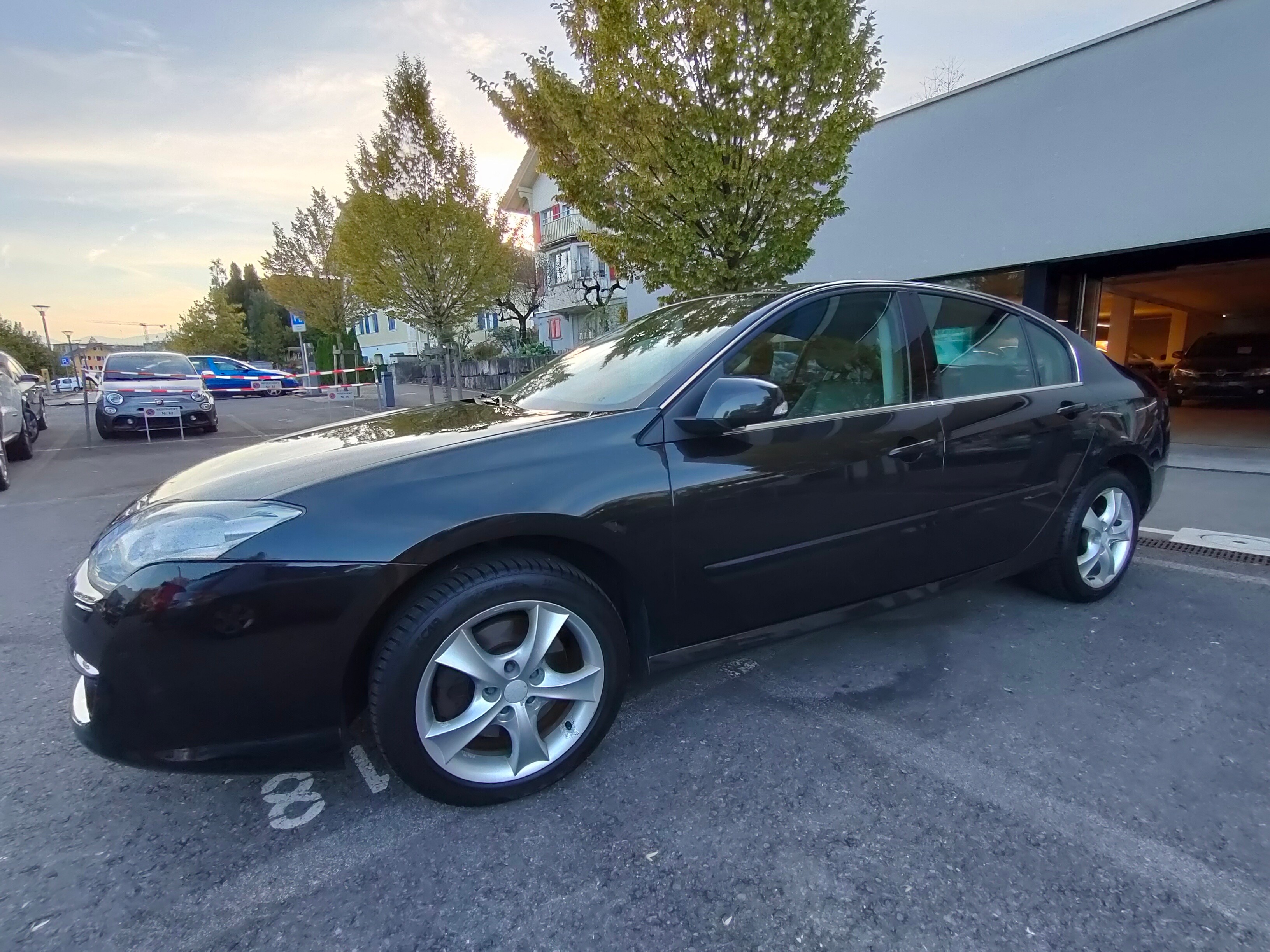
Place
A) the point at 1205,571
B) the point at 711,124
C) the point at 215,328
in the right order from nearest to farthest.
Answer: the point at 1205,571 → the point at 711,124 → the point at 215,328

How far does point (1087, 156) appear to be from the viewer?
759 centimetres

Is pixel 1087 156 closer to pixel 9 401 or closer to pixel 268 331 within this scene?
pixel 9 401

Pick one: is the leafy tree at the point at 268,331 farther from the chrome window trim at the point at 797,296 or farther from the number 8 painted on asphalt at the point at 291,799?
the chrome window trim at the point at 797,296

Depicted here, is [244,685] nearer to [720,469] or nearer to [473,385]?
[720,469]

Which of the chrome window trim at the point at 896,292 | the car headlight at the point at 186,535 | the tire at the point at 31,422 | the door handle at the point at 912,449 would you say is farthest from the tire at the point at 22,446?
the door handle at the point at 912,449

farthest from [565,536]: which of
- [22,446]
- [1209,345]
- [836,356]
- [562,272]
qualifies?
[562,272]

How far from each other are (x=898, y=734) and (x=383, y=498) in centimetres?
194

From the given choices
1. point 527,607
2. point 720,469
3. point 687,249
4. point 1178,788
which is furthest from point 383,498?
point 687,249

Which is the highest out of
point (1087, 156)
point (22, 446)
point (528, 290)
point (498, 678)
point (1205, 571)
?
point (528, 290)

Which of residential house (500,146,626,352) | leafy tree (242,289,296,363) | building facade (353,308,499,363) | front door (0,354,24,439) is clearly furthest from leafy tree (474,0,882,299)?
leafy tree (242,289,296,363)

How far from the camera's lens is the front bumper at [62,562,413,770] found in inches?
65.1

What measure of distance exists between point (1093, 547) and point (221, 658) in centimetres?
384

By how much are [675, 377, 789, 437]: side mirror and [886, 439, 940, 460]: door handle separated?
68 cm

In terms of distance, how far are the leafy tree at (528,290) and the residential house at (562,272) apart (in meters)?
0.28
